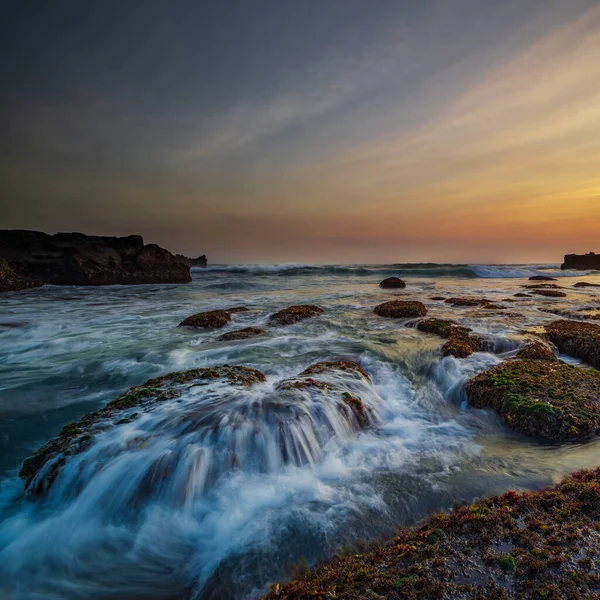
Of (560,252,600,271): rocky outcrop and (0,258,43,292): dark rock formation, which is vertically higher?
(560,252,600,271): rocky outcrop

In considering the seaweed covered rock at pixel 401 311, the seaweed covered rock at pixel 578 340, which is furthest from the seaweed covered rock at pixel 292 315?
the seaweed covered rock at pixel 578 340

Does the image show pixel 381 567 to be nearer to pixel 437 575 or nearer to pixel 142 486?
pixel 437 575

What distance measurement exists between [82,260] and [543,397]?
31058mm

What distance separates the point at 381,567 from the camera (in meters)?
2.14

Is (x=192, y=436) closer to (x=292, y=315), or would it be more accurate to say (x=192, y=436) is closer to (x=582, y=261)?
(x=292, y=315)

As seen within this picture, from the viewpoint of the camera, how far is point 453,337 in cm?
811

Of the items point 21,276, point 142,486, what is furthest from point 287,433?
point 21,276

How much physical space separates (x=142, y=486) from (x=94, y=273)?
28.4 meters

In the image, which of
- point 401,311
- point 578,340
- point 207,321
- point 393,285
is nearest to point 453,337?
point 578,340

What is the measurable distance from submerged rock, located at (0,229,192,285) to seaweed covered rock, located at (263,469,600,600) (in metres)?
30.0

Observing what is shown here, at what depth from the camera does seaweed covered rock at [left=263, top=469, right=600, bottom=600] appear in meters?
1.87

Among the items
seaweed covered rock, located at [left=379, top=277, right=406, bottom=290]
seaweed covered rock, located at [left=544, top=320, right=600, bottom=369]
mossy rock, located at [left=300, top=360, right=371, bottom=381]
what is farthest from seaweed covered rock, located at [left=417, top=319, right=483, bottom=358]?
seaweed covered rock, located at [left=379, top=277, right=406, bottom=290]

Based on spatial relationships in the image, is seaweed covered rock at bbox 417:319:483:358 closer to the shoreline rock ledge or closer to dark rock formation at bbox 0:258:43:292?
dark rock formation at bbox 0:258:43:292

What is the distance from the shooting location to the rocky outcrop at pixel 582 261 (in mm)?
54603
